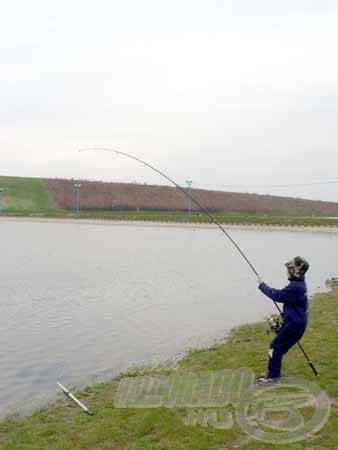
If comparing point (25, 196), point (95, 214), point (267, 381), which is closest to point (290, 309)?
point (267, 381)

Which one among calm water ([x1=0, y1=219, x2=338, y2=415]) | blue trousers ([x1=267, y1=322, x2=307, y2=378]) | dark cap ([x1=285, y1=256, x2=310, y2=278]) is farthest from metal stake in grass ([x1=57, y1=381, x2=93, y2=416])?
dark cap ([x1=285, y1=256, x2=310, y2=278])

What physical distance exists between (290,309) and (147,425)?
2466 mm

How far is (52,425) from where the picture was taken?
743 cm

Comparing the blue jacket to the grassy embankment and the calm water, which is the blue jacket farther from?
the grassy embankment

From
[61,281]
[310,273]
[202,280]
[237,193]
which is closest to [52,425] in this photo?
[61,281]

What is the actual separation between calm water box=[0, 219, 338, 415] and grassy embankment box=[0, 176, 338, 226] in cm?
5787

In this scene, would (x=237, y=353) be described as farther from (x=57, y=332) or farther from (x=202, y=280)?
(x=202, y=280)

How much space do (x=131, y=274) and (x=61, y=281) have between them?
4067 mm

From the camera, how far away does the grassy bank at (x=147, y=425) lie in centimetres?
632

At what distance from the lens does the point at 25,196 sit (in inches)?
5123

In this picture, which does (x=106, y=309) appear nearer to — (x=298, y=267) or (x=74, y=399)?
(x=74, y=399)

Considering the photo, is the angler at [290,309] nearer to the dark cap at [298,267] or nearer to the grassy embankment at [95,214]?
the dark cap at [298,267]

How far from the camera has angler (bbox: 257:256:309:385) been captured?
7.82 metres

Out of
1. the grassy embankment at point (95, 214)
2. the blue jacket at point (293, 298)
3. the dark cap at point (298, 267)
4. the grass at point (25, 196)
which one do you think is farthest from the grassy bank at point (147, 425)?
the grass at point (25, 196)
